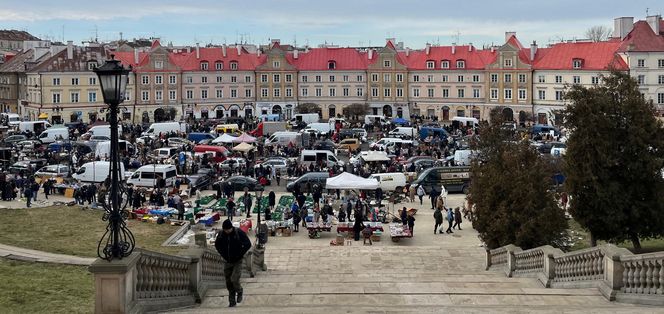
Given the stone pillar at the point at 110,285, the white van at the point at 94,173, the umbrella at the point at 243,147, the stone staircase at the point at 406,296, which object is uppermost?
the umbrella at the point at 243,147

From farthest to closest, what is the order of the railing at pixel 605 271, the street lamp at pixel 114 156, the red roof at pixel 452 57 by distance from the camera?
the red roof at pixel 452 57, the railing at pixel 605 271, the street lamp at pixel 114 156

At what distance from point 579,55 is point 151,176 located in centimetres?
5275

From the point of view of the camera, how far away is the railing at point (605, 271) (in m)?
13.7

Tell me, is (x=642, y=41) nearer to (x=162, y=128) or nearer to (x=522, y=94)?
(x=522, y=94)

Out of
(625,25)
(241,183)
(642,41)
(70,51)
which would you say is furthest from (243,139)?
(625,25)

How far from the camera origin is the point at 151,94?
9206 centimetres

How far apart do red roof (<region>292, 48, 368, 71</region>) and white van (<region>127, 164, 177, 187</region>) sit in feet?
169

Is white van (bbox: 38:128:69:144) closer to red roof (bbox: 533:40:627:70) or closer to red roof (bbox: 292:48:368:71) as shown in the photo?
red roof (bbox: 292:48:368:71)

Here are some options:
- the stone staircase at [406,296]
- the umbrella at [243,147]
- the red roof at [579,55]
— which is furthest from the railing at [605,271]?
the red roof at [579,55]

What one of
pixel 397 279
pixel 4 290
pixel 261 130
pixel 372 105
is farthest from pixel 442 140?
pixel 4 290

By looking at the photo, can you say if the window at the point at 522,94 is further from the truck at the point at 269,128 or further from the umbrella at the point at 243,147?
the umbrella at the point at 243,147

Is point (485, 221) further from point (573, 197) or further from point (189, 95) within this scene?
point (189, 95)

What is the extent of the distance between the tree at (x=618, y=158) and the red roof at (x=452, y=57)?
2600 inches

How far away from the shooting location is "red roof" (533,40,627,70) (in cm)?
8169
